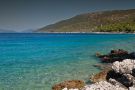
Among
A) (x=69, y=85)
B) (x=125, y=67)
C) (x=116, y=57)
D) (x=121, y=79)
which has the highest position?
(x=125, y=67)

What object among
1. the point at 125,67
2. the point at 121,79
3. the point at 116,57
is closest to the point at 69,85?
the point at 121,79

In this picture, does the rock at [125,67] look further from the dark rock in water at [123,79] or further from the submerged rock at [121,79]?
the dark rock in water at [123,79]

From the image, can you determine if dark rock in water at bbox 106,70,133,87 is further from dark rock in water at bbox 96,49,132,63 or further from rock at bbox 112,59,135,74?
dark rock in water at bbox 96,49,132,63

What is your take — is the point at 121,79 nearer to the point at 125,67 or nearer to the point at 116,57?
the point at 125,67

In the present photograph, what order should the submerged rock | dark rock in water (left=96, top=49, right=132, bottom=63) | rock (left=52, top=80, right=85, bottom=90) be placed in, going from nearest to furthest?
the submerged rock < rock (left=52, top=80, right=85, bottom=90) < dark rock in water (left=96, top=49, right=132, bottom=63)

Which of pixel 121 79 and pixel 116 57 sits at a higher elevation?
pixel 121 79

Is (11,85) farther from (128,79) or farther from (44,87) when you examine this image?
(128,79)

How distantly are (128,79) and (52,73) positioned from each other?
55.4 feet

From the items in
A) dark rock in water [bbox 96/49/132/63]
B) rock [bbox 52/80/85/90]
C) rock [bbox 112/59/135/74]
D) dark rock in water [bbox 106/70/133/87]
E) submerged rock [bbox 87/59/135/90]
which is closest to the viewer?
submerged rock [bbox 87/59/135/90]

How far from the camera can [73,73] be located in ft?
126

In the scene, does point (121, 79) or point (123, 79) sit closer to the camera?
point (123, 79)

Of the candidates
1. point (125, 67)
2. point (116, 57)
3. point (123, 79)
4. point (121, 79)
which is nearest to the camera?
point (123, 79)

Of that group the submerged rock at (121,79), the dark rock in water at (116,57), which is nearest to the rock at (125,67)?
the submerged rock at (121,79)

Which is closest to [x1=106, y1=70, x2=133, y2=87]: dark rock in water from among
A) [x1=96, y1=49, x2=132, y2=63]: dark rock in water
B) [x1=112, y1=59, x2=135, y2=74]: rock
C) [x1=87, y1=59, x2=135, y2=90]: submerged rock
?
[x1=87, y1=59, x2=135, y2=90]: submerged rock
